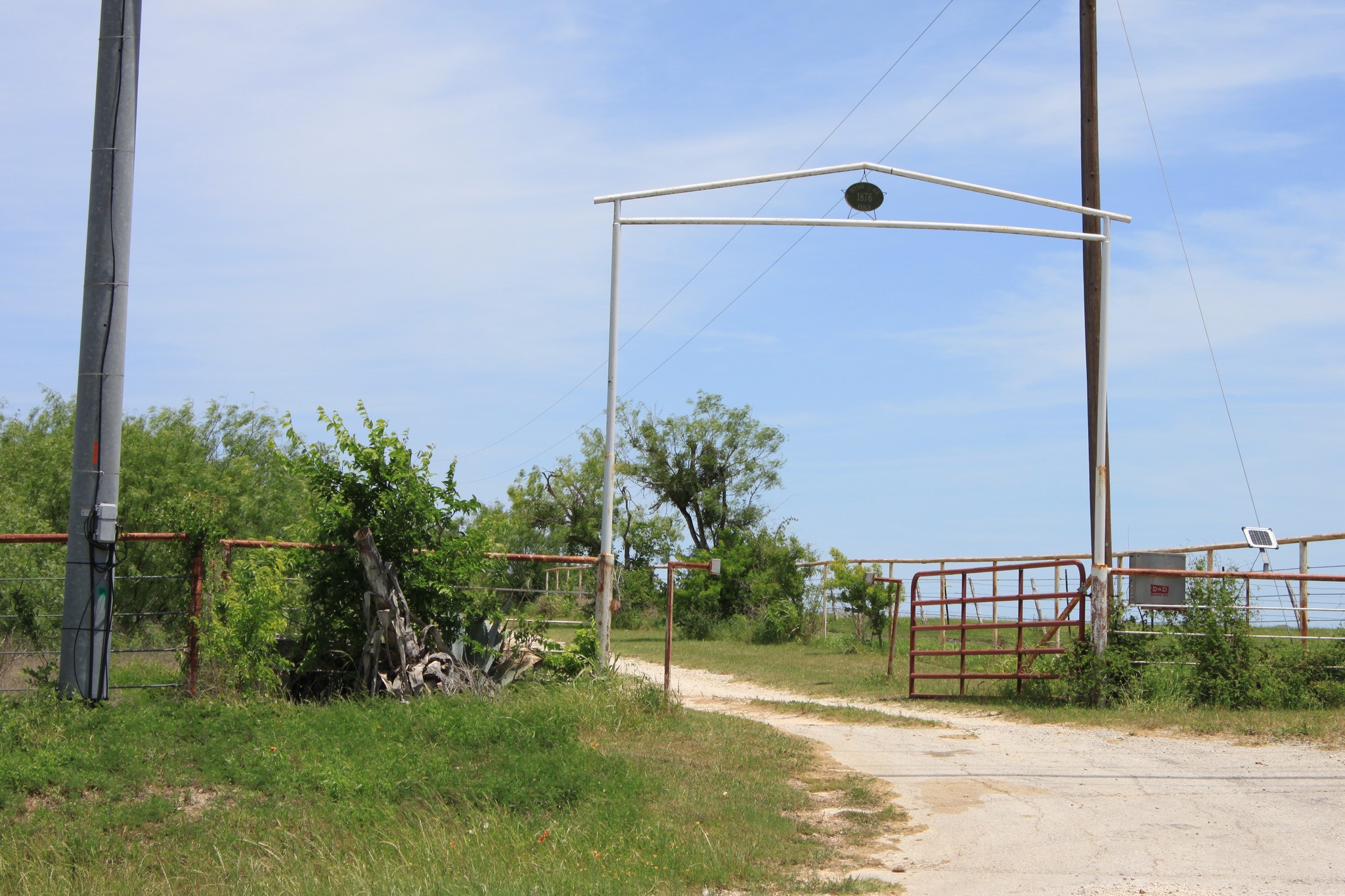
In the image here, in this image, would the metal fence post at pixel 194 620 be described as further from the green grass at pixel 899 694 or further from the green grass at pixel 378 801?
the green grass at pixel 899 694

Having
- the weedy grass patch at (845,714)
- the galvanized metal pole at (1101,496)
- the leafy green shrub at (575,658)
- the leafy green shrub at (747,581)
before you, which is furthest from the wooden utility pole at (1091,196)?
the leafy green shrub at (747,581)

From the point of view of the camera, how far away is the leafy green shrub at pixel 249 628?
35.7 ft

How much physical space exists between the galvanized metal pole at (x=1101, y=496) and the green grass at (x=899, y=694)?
1130 millimetres

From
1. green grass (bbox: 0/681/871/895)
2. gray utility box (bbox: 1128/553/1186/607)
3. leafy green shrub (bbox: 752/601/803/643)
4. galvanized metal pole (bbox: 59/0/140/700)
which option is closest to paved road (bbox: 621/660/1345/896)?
green grass (bbox: 0/681/871/895)

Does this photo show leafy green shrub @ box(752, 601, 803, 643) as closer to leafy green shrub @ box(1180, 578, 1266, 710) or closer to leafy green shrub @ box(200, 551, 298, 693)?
leafy green shrub @ box(1180, 578, 1266, 710)

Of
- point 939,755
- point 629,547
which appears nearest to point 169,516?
point 939,755

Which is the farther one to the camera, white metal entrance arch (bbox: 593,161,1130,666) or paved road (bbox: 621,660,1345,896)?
white metal entrance arch (bbox: 593,161,1130,666)

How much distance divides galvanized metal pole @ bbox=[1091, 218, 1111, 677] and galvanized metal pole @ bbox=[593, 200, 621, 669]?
6506 mm

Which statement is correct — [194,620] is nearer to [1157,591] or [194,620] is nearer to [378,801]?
[378,801]

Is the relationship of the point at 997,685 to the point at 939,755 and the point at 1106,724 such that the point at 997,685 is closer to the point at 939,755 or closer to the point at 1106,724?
the point at 1106,724

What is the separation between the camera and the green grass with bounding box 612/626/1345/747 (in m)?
12.4

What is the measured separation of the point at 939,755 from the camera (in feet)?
37.2

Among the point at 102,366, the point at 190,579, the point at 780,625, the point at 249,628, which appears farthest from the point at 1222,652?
the point at 780,625

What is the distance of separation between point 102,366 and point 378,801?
17.7 ft
